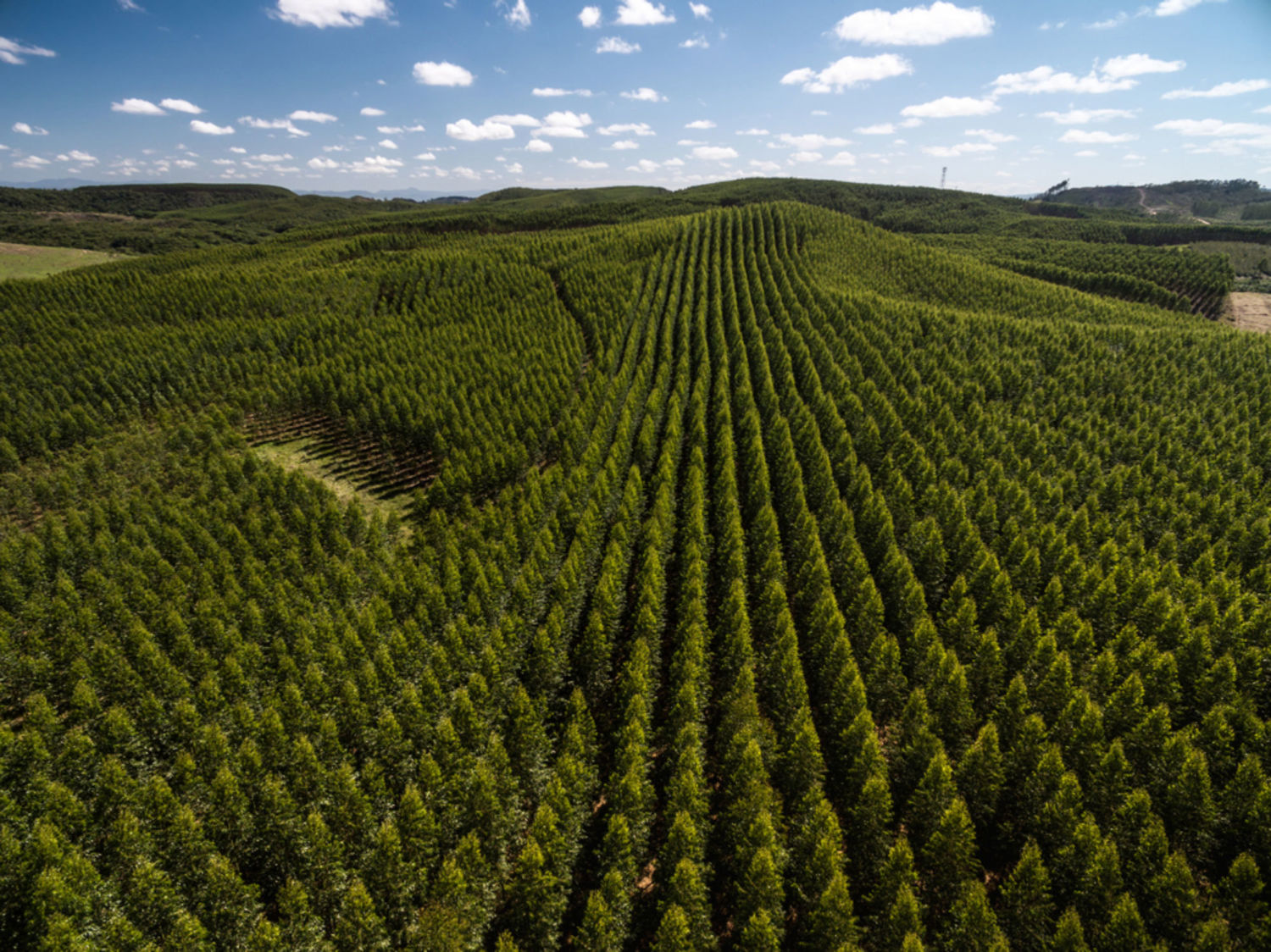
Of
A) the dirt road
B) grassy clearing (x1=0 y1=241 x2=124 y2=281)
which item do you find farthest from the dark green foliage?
grassy clearing (x1=0 y1=241 x2=124 y2=281)

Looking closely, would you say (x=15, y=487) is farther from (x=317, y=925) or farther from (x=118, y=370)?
(x=317, y=925)

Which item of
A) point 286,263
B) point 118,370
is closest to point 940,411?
point 118,370

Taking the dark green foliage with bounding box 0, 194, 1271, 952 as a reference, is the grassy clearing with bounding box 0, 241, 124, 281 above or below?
above

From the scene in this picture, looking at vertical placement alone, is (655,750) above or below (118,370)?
below

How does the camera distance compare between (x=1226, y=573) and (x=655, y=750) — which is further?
(x=1226, y=573)

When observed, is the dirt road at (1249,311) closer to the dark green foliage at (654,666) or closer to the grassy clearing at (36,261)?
the dark green foliage at (654,666)

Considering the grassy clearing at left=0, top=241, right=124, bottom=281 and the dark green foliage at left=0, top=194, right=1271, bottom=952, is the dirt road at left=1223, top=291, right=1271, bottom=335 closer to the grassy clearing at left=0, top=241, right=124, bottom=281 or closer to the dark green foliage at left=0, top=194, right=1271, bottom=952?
the dark green foliage at left=0, top=194, right=1271, bottom=952

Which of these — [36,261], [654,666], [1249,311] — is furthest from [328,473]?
[1249,311]
